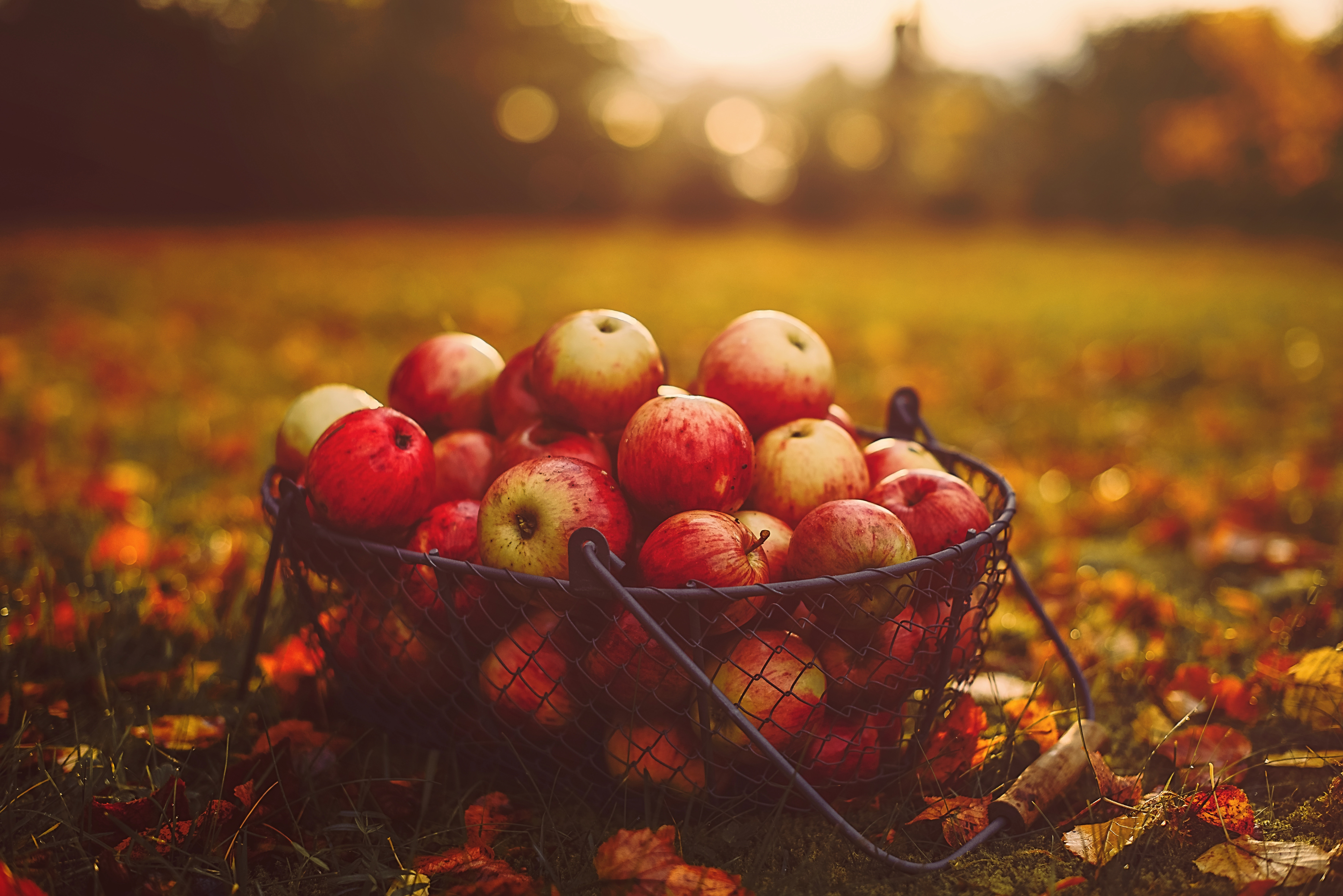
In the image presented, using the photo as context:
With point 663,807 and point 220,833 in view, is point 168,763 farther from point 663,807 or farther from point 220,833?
point 663,807

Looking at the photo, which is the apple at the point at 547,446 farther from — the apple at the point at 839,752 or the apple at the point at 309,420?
the apple at the point at 839,752

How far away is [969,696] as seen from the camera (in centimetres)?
186

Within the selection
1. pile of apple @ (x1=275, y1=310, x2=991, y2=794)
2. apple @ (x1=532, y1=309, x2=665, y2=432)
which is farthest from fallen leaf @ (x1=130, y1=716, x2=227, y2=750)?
apple @ (x1=532, y1=309, x2=665, y2=432)

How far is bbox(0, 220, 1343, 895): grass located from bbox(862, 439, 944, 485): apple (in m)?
0.50

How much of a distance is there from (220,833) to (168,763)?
1.12ft

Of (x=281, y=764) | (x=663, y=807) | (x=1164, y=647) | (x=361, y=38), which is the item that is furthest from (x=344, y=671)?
(x=361, y=38)

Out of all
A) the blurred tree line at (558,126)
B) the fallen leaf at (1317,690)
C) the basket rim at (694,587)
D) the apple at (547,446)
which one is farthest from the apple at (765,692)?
the blurred tree line at (558,126)

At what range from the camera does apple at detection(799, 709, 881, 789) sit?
157 centimetres

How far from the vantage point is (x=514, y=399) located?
206cm

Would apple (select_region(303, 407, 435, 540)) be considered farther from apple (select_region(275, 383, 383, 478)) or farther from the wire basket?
apple (select_region(275, 383, 383, 478))

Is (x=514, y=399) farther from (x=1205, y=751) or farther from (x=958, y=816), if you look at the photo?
(x=1205, y=751)

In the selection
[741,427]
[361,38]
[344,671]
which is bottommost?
[344,671]

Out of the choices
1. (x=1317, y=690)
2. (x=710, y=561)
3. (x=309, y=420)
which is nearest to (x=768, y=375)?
(x=710, y=561)

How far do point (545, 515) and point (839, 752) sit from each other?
2.22ft
